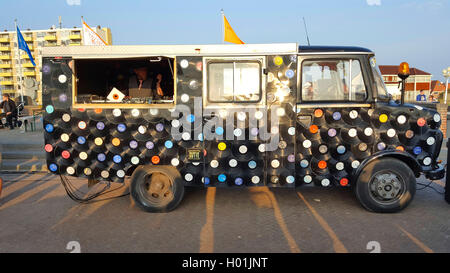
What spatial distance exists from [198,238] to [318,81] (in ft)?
9.70

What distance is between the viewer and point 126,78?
6055mm

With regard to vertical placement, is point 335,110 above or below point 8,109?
below

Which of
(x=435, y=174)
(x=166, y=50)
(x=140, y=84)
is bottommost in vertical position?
(x=435, y=174)

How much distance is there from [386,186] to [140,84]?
15.5 ft

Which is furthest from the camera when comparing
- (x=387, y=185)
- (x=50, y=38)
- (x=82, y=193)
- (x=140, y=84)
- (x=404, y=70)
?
(x=50, y=38)

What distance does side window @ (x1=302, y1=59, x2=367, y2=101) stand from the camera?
4.60 metres

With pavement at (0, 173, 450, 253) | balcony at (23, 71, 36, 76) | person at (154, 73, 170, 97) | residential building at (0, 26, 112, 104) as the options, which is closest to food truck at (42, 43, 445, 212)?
pavement at (0, 173, 450, 253)

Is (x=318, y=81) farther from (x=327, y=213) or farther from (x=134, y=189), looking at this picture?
(x=134, y=189)

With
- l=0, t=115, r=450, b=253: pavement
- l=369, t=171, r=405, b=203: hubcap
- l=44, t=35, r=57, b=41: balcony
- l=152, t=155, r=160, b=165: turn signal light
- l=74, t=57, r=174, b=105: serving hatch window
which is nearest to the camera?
l=0, t=115, r=450, b=253: pavement

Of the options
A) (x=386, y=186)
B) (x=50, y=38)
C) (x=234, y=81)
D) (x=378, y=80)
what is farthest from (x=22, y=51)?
(x=386, y=186)

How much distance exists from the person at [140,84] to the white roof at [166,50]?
1.18 m

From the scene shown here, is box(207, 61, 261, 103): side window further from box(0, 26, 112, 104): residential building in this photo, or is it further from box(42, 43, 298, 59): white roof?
box(0, 26, 112, 104): residential building

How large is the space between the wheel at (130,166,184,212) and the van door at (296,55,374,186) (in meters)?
2.05

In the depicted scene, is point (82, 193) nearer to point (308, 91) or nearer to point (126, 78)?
point (126, 78)
